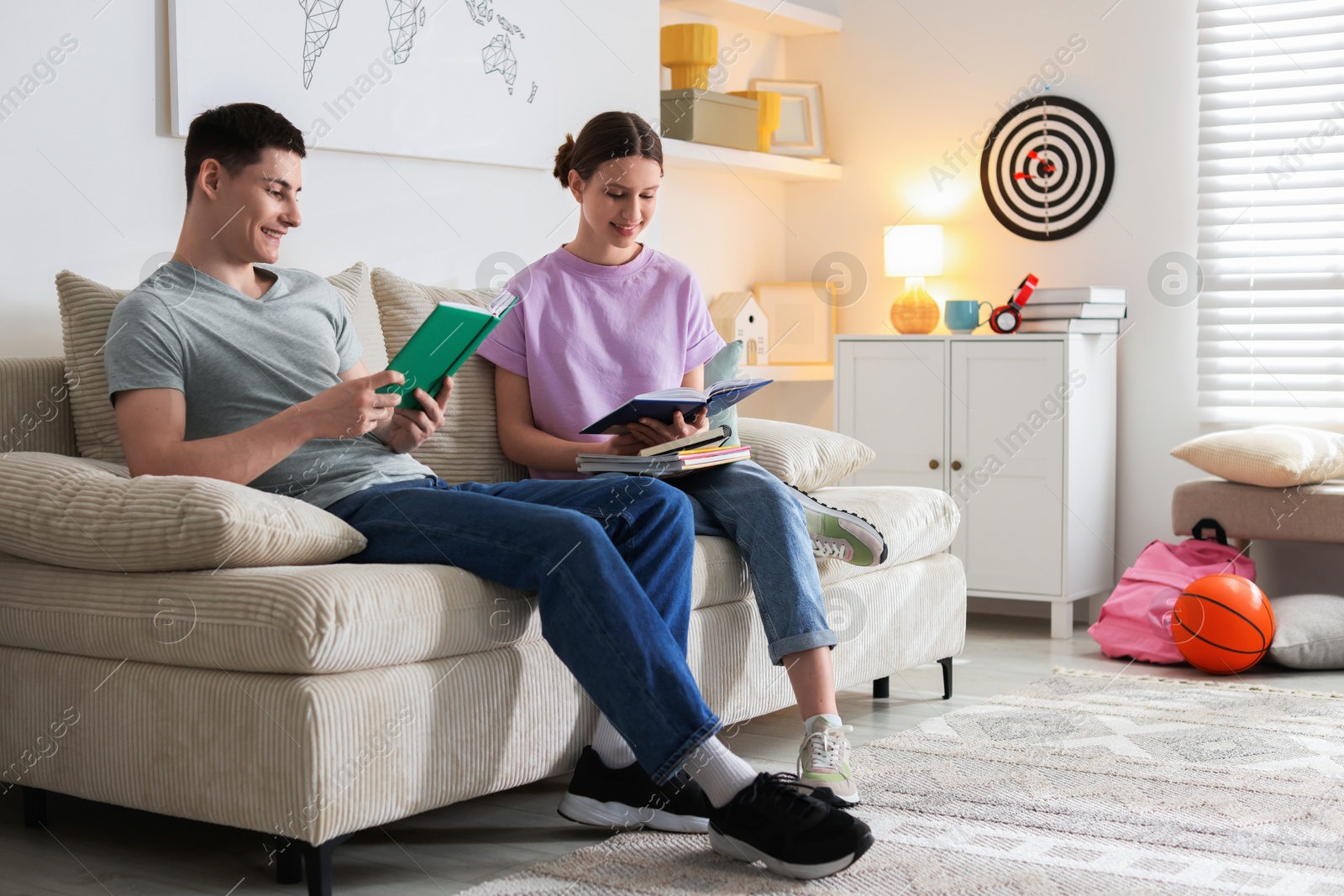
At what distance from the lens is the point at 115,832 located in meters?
2.12

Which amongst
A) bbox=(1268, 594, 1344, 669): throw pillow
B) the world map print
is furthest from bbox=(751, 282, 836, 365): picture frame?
bbox=(1268, 594, 1344, 669): throw pillow

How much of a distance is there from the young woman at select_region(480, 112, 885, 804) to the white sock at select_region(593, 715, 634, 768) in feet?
1.16

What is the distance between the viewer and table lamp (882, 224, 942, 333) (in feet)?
14.1

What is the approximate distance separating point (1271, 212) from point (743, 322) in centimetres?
155

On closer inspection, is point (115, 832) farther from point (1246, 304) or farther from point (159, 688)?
point (1246, 304)

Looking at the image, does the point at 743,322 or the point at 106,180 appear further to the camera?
the point at 743,322

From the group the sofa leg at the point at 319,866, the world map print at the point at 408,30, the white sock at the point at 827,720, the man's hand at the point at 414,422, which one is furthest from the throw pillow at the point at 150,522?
the world map print at the point at 408,30

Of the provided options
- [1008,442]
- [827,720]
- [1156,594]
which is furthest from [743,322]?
[827,720]

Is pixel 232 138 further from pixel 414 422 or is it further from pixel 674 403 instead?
pixel 674 403

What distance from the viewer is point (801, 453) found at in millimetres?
2764

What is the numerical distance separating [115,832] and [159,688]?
16.7 inches

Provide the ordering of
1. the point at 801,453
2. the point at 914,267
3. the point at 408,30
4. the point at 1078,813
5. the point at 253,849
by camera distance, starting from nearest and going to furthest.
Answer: the point at 253,849, the point at 1078,813, the point at 801,453, the point at 408,30, the point at 914,267

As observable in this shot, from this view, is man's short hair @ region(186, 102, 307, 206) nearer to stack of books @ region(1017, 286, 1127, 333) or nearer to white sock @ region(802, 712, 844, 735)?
white sock @ region(802, 712, 844, 735)

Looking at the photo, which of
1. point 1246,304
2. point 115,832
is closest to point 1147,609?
point 1246,304
